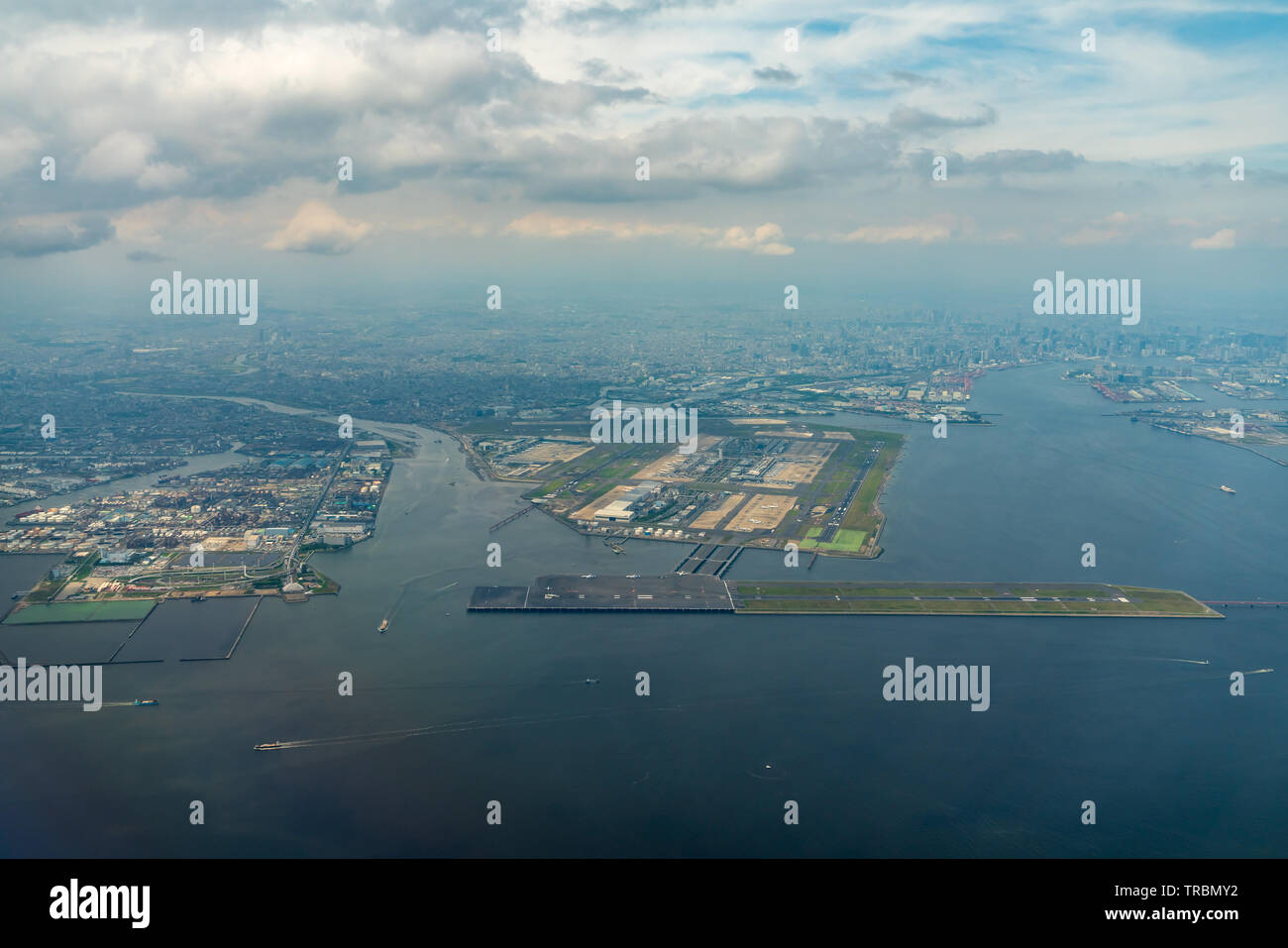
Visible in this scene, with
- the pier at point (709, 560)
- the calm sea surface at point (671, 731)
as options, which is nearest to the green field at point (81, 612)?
the calm sea surface at point (671, 731)

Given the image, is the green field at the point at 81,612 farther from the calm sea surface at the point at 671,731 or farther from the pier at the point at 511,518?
the pier at the point at 511,518

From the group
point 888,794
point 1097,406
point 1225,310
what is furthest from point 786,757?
point 1225,310

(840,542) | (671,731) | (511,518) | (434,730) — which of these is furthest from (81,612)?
(840,542)

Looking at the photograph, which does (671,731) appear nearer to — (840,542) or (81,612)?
(840,542)

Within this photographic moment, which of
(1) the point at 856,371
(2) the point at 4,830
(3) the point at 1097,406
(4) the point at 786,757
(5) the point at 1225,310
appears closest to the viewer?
(2) the point at 4,830

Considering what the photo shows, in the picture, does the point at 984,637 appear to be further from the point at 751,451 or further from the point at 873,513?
the point at 751,451

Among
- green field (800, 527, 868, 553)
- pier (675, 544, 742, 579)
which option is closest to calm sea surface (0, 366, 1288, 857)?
pier (675, 544, 742, 579)
